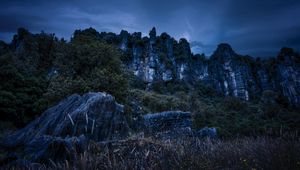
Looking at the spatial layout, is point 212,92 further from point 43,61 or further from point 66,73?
point 66,73

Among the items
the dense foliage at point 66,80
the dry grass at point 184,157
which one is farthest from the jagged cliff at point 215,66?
the dry grass at point 184,157

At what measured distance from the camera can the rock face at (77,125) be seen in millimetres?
7216

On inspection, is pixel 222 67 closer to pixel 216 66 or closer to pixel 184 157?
pixel 216 66

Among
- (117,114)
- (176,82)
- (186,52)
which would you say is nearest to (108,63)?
(117,114)

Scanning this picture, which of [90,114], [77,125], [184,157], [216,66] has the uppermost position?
[216,66]

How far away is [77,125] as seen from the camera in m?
7.82

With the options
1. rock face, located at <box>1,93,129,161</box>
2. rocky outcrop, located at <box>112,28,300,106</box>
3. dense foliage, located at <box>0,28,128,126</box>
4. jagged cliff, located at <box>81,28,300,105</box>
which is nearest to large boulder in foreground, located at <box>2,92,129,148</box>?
rock face, located at <box>1,93,129,161</box>

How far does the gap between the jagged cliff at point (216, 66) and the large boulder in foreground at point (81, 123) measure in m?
82.4

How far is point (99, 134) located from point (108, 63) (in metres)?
11.1

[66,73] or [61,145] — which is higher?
[66,73]

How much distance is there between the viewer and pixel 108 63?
18688mm

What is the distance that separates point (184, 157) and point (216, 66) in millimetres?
119791

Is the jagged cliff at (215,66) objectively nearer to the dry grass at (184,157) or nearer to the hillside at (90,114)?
the hillside at (90,114)

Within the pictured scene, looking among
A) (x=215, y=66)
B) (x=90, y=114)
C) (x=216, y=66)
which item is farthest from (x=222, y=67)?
(x=90, y=114)
